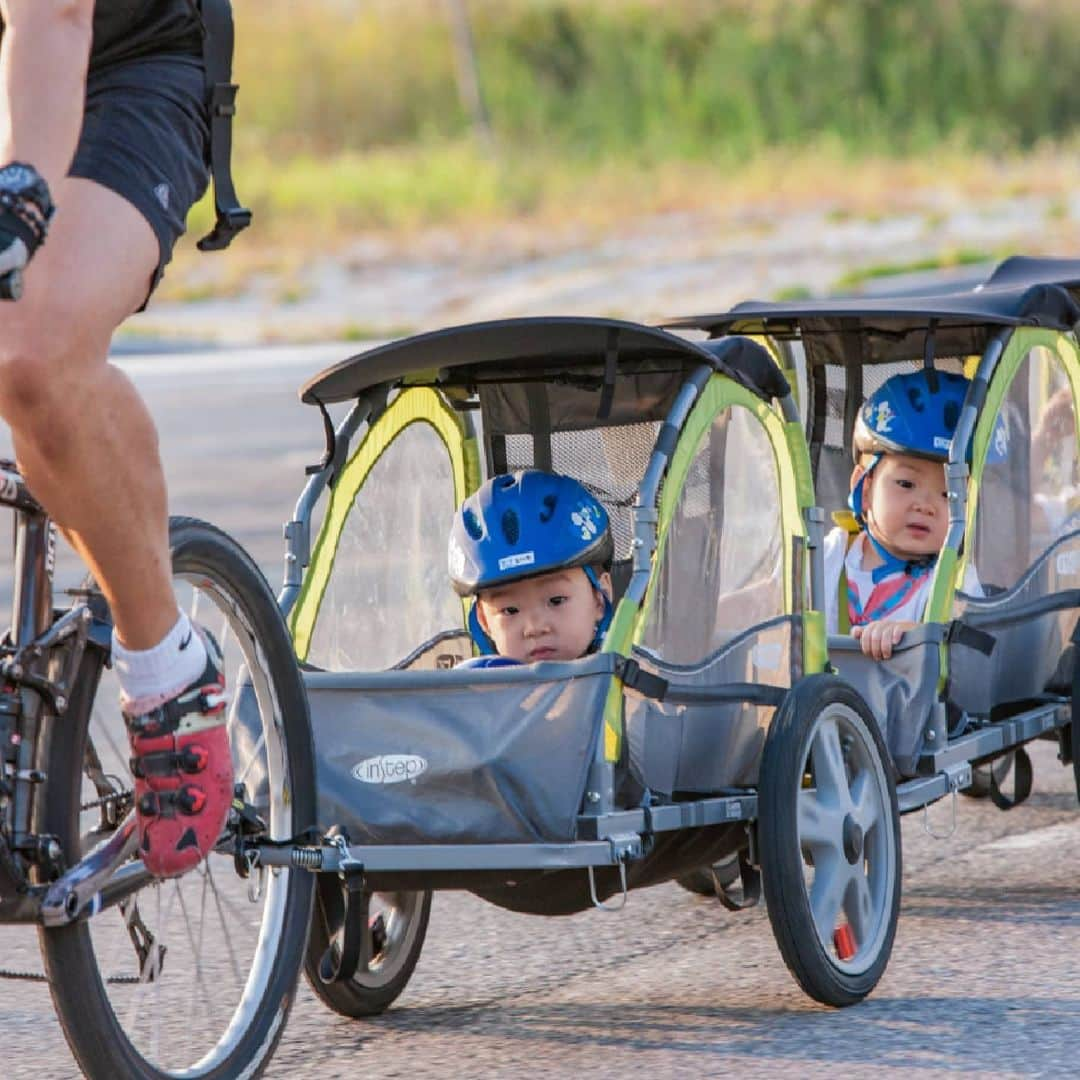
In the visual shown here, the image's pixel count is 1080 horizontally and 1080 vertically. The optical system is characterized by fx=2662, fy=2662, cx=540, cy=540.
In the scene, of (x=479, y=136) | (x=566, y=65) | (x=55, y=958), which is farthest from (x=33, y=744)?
(x=566, y=65)

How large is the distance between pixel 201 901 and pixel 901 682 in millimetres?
1690

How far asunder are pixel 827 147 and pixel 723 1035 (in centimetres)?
3881

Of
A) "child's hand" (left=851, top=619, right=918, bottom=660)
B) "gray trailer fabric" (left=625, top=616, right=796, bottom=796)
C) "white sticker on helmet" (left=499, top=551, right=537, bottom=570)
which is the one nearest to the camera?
"gray trailer fabric" (left=625, top=616, right=796, bottom=796)

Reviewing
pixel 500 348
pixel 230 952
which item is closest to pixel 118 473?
pixel 230 952

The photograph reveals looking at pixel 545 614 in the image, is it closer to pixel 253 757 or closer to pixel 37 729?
pixel 253 757

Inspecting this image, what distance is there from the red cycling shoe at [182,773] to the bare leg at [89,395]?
8.1 inches

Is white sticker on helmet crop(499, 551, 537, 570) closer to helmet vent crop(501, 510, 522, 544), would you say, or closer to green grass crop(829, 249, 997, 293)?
helmet vent crop(501, 510, 522, 544)

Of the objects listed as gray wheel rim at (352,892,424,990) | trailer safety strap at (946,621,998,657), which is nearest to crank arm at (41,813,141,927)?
gray wheel rim at (352,892,424,990)

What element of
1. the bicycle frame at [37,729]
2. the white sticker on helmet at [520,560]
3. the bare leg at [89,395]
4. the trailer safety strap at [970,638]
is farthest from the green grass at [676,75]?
the bare leg at [89,395]

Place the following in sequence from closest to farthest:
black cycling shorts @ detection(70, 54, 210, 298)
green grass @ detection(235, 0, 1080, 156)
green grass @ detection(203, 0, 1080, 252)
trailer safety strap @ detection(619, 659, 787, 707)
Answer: black cycling shorts @ detection(70, 54, 210, 298)
trailer safety strap @ detection(619, 659, 787, 707)
green grass @ detection(203, 0, 1080, 252)
green grass @ detection(235, 0, 1080, 156)

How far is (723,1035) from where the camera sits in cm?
486

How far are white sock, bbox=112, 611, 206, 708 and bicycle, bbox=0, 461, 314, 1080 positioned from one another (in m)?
0.09

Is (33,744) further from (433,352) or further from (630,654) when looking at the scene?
(433,352)

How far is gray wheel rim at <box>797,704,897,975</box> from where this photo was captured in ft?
16.8
